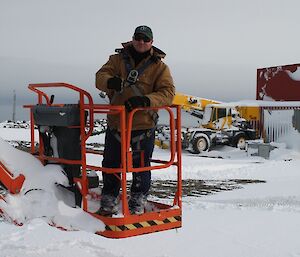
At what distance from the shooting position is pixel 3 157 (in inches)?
183

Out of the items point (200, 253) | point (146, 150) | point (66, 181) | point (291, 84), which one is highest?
point (291, 84)

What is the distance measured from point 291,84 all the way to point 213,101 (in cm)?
562

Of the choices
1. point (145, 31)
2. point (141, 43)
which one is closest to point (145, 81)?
point (141, 43)

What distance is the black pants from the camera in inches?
189

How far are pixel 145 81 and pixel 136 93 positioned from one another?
0.15 metres

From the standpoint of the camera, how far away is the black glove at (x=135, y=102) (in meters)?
4.34

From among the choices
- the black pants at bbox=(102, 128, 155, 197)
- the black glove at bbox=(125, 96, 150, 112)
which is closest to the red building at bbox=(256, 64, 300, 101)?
the black pants at bbox=(102, 128, 155, 197)

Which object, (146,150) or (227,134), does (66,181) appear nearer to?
(146,150)

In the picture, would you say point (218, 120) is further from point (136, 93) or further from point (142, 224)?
point (142, 224)

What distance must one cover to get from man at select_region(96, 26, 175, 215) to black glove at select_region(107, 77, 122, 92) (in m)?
0.02

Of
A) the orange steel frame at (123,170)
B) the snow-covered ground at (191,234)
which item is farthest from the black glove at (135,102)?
the snow-covered ground at (191,234)

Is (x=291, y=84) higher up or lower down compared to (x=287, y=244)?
higher up

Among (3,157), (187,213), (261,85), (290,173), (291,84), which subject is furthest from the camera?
(261,85)

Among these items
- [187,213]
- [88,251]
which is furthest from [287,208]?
[88,251]
